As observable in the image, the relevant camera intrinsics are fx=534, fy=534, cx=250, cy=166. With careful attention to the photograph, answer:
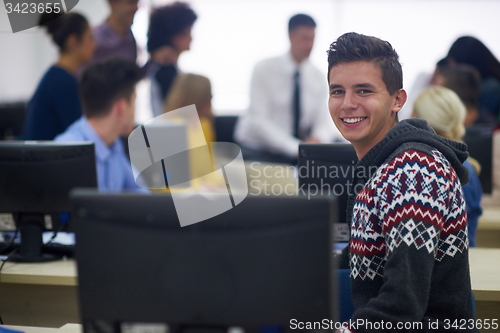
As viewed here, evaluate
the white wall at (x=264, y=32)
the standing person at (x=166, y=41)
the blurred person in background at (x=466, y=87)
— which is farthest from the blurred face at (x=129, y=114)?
the white wall at (x=264, y=32)

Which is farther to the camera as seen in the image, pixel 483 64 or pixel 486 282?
pixel 483 64

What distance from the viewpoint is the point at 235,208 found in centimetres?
83

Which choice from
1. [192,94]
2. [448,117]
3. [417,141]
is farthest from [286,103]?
[417,141]

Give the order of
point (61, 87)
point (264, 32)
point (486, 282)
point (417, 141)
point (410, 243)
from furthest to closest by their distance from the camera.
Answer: point (264, 32) < point (61, 87) < point (486, 282) < point (417, 141) < point (410, 243)

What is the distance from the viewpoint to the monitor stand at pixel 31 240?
77.9 inches

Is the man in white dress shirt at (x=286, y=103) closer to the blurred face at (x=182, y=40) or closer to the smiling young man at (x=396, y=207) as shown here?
the blurred face at (x=182, y=40)

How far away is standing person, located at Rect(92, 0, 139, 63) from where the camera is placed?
12.1ft

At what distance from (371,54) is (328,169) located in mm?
612

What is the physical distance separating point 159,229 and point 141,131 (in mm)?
2020

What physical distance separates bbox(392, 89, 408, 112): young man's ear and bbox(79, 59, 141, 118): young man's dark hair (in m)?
1.38

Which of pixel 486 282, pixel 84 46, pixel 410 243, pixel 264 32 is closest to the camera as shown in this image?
pixel 410 243

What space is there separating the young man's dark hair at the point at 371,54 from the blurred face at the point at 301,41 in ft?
7.84

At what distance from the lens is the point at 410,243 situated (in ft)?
3.58

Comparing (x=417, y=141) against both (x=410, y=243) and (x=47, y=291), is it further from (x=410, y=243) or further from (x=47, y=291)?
(x=47, y=291)
